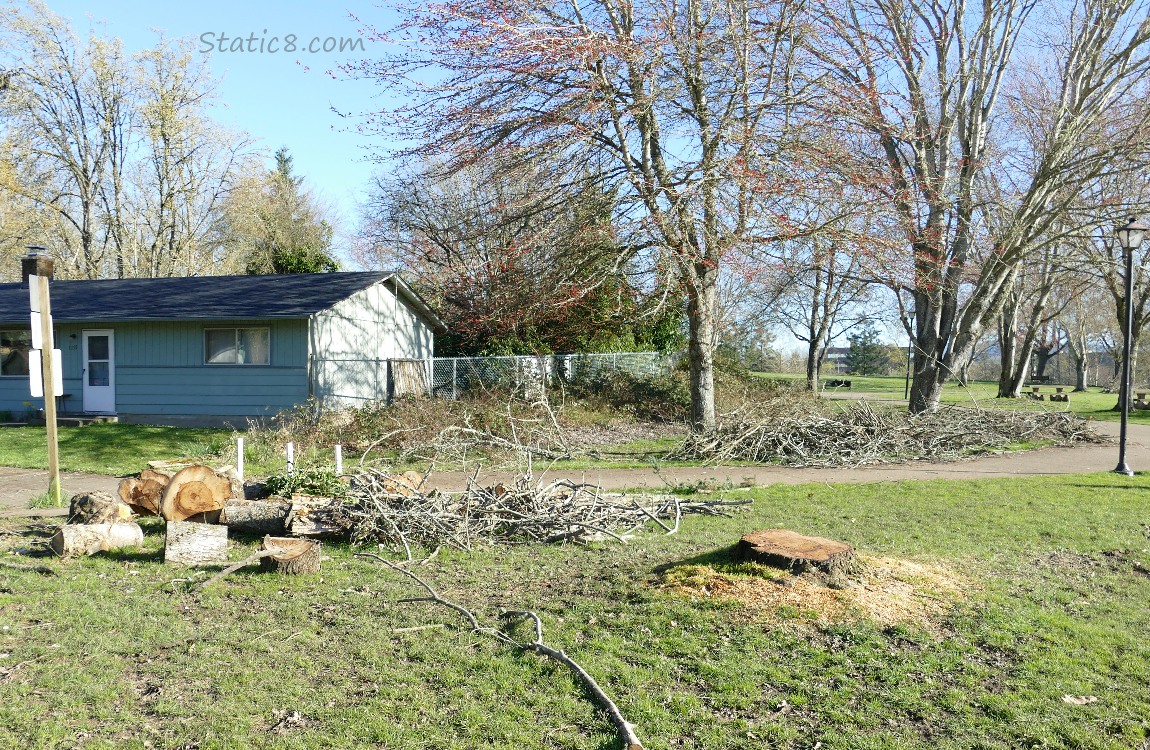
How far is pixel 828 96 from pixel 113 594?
1470cm

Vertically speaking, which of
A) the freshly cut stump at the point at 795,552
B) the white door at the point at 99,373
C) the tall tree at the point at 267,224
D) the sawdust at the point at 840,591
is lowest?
the sawdust at the point at 840,591

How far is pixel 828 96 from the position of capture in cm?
1529

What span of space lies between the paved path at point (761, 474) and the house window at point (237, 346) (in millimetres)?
6729

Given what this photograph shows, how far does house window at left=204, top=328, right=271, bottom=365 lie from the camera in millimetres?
19500

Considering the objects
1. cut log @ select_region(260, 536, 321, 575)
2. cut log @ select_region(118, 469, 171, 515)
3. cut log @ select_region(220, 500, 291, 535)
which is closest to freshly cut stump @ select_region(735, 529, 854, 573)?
cut log @ select_region(260, 536, 321, 575)

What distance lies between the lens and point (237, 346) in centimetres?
1970

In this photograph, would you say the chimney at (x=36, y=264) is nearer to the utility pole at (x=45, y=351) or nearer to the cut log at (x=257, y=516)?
the utility pole at (x=45, y=351)

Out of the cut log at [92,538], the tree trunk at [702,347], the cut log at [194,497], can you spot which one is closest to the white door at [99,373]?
the cut log at [194,497]

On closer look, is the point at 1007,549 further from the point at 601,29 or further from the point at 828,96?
the point at 601,29

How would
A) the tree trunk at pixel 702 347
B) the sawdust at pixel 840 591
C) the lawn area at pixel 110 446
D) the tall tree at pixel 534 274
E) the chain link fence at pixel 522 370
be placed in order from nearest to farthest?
the sawdust at pixel 840 591 < the lawn area at pixel 110 446 < the tall tree at pixel 534 274 < the tree trunk at pixel 702 347 < the chain link fence at pixel 522 370

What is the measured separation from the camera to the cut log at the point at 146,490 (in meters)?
8.65

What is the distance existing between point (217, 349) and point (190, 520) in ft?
42.3

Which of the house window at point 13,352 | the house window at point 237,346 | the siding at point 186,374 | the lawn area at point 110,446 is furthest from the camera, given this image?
the house window at point 13,352

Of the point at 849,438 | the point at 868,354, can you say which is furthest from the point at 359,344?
the point at 868,354
